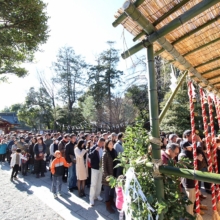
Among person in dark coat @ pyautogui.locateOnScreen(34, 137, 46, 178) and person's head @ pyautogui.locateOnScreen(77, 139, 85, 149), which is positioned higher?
person's head @ pyautogui.locateOnScreen(77, 139, 85, 149)

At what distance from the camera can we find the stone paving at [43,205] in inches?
176

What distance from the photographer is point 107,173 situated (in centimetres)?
460

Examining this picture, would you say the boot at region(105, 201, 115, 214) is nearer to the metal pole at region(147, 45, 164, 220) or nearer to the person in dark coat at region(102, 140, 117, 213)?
the person in dark coat at region(102, 140, 117, 213)

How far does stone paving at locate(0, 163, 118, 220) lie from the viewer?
4.47 m

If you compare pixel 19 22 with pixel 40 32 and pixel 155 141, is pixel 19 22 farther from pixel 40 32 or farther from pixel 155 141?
pixel 155 141

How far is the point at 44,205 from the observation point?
16.8ft

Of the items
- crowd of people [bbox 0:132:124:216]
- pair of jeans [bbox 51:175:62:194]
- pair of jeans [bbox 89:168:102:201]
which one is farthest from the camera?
pair of jeans [bbox 51:175:62:194]

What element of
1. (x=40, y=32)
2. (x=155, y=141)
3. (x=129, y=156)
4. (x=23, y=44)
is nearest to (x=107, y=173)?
(x=129, y=156)

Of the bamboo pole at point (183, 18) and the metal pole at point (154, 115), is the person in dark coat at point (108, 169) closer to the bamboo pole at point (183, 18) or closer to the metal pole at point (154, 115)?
the metal pole at point (154, 115)

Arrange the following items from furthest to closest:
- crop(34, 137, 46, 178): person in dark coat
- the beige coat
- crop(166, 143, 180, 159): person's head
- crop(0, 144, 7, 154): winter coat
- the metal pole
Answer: crop(0, 144, 7, 154): winter coat → crop(34, 137, 46, 178): person in dark coat → the beige coat → crop(166, 143, 180, 159): person's head → the metal pole

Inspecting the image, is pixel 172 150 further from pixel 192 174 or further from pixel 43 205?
pixel 43 205

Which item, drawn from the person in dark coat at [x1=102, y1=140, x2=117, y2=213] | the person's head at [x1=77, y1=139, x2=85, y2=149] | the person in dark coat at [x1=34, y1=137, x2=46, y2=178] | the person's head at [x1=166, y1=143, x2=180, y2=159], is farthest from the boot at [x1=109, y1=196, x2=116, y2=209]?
the person in dark coat at [x1=34, y1=137, x2=46, y2=178]

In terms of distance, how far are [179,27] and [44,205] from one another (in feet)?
18.6

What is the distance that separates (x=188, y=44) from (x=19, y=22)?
7333mm
